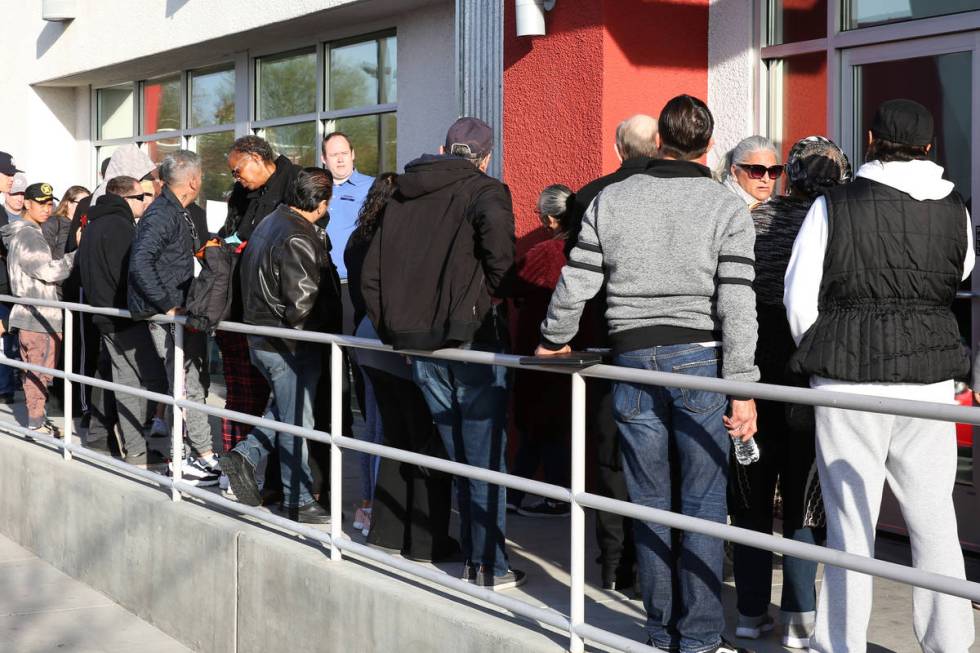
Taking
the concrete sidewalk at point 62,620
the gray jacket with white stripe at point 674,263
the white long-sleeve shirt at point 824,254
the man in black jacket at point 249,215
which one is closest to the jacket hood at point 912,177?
the white long-sleeve shirt at point 824,254

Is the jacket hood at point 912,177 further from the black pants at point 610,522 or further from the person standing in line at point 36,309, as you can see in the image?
the person standing in line at point 36,309

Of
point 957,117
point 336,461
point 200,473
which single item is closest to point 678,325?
point 336,461

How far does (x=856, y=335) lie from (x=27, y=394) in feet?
23.3

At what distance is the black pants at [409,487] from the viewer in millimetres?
5602

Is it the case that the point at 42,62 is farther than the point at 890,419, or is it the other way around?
the point at 42,62

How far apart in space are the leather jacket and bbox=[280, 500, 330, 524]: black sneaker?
0.87 meters

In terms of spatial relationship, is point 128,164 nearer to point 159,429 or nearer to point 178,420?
point 159,429

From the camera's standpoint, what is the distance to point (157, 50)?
Answer: 1222 centimetres

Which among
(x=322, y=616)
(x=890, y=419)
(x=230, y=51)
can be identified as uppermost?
(x=230, y=51)

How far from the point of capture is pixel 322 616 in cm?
508

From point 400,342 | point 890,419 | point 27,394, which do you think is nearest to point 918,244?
point 890,419

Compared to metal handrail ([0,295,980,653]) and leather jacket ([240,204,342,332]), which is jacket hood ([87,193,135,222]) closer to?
metal handrail ([0,295,980,653])

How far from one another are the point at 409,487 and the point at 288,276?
1.16m

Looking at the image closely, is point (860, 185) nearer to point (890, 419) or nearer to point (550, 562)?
point (890, 419)
